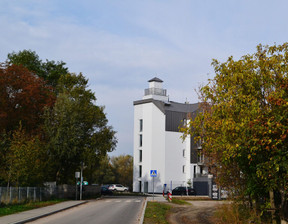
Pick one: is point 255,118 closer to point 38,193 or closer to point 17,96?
point 38,193

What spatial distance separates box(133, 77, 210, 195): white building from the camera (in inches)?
2862

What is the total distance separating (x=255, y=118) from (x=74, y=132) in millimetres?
26795

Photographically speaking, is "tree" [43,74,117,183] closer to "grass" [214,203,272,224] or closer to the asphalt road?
the asphalt road

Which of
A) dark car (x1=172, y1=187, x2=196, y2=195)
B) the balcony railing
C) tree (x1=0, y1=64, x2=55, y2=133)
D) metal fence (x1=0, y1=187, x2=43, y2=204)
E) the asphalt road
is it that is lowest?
dark car (x1=172, y1=187, x2=196, y2=195)

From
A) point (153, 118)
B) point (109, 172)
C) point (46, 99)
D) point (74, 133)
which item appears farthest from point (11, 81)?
point (109, 172)

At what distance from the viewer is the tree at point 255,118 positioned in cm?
1374

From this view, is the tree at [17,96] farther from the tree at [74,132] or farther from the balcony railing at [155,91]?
the balcony railing at [155,91]

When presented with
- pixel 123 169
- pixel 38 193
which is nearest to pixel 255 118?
pixel 38 193

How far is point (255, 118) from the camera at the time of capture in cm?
1414

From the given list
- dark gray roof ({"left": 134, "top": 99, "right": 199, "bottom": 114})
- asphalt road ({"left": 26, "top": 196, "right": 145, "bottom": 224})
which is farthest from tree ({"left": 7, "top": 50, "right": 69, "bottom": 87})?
asphalt road ({"left": 26, "top": 196, "right": 145, "bottom": 224})

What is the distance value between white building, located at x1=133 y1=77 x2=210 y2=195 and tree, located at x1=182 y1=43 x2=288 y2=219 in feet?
180

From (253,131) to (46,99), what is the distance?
29.9m

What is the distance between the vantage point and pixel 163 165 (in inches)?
2864

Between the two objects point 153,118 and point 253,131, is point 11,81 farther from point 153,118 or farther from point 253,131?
point 153,118
